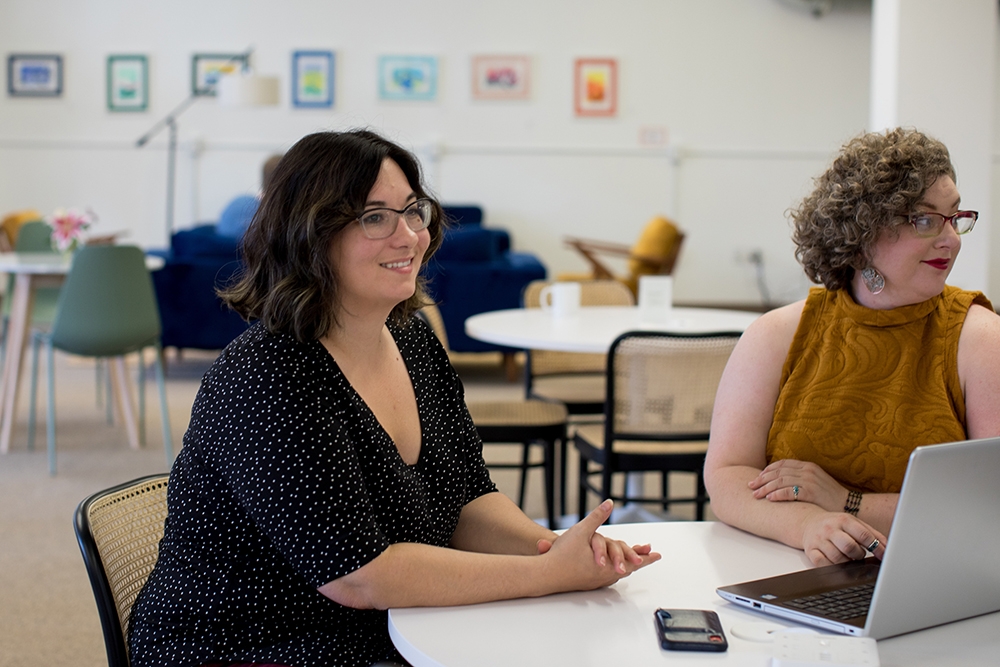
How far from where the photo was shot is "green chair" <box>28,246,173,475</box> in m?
3.70

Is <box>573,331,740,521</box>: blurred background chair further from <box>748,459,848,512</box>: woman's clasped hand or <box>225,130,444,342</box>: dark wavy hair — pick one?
<box>225,130,444,342</box>: dark wavy hair

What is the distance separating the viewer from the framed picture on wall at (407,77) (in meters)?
7.93

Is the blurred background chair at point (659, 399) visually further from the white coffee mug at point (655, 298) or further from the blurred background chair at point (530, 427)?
the white coffee mug at point (655, 298)

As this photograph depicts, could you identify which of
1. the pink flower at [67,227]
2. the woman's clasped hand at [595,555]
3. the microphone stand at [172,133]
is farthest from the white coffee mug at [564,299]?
the microphone stand at [172,133]

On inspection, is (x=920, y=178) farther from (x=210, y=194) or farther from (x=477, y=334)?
(x=210, y=194)

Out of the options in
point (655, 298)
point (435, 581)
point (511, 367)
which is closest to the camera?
point (435, 581)

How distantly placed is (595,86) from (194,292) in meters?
4.04

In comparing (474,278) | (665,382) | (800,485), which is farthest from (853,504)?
(474,278)

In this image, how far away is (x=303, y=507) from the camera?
1.00 m

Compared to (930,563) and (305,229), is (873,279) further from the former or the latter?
Answer: (305,229)

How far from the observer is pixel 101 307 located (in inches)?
148

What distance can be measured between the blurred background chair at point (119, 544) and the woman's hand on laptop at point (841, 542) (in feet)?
2.78

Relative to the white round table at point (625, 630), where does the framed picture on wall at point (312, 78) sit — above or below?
above

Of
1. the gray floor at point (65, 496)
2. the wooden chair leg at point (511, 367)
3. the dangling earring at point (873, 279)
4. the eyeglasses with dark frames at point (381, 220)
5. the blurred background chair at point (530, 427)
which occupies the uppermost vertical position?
the eyeglasses with dark frames at point (381, 220)
